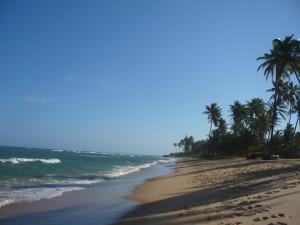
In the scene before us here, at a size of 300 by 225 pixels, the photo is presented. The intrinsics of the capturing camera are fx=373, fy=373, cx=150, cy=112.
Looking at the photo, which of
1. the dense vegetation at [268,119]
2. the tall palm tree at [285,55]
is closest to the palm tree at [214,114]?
the dense vegetation at [268,119]

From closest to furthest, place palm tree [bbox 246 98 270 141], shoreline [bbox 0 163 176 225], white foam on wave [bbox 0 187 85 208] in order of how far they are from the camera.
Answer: shoreline [bbox 0 163 176 225]
white foam on wave [bbox 0 187 85 208]
palm tree [bbox 246 98 270 141]

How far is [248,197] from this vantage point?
12438 mm

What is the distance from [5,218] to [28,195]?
19.9 ft

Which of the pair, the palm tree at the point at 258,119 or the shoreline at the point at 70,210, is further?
the palm tree at the point at 258,119

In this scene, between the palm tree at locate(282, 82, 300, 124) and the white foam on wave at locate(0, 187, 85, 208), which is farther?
the palm tree at locate(282, 82, 300, 124)

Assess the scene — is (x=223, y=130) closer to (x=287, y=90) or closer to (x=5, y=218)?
(x=287, y=90)

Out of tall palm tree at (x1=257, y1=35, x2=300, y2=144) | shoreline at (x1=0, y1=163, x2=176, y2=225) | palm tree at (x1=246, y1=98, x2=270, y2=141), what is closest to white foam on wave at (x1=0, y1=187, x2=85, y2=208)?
shoreline at (x1=0, y1=163, x2=176, y2=225)

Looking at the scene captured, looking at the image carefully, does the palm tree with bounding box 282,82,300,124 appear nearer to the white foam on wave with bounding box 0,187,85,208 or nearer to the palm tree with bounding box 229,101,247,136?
the palm tree with bounding box 229,101,247,136

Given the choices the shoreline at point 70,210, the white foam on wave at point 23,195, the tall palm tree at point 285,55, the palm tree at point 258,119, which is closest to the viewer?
the shoreline at point 70,210

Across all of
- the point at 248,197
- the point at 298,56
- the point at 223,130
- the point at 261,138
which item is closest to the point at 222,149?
the point at 261,138

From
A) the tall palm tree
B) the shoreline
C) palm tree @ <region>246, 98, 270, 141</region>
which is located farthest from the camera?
palm tree @ <region>246, 98, 270, 141</region>

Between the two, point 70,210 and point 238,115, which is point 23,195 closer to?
point 70,210

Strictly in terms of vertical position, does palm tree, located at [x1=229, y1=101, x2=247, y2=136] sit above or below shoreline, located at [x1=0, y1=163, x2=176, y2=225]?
above

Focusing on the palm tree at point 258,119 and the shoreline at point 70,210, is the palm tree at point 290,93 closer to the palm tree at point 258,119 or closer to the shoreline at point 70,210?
A: the palm tree at point 258,119
